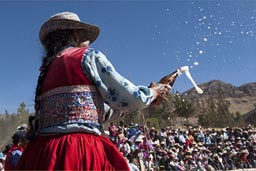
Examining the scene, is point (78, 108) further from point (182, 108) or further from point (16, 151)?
point (182, 108)

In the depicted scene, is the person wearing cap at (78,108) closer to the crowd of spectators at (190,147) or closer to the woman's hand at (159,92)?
the woman's hand at (159,92)

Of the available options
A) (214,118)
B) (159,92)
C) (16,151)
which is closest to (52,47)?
Answer: (159,92)

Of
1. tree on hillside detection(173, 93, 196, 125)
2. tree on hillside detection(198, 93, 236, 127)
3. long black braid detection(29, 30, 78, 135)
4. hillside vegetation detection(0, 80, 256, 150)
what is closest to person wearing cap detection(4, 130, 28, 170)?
long black braid detection(29, 30, 78, 135)

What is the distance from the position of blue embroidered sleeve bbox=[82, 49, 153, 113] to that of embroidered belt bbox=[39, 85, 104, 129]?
0.18ft

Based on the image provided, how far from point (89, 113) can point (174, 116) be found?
1630 inches

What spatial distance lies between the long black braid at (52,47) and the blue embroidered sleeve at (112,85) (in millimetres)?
215

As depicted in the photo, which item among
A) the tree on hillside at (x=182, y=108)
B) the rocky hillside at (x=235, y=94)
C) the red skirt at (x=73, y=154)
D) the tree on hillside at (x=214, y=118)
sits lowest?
the red skirt at (x=73, y=154)

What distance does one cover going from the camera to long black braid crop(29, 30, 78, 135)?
2.12 m

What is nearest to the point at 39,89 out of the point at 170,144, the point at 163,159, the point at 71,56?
the point at 71,56

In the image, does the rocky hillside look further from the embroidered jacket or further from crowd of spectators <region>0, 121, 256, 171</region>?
the embroidered jacket

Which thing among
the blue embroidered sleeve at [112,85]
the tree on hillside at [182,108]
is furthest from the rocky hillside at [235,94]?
the blue embroidered sleeve at [112,85]

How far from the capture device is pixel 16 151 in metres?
4.38

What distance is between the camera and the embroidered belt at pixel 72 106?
6.28 ft

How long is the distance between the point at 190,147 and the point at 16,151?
1349 centimetres
